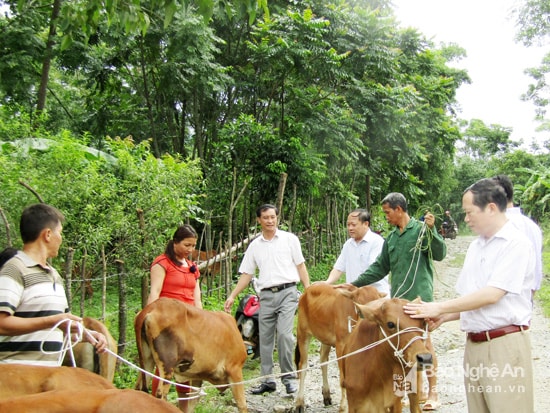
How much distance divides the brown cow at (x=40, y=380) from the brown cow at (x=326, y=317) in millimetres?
2652

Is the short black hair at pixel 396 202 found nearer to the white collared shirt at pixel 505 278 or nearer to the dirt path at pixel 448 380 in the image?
the dirt path at pixel 448 380

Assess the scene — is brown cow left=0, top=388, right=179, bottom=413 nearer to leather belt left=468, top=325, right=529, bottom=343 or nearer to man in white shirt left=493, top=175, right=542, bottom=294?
leather belt left=468, top=325, right=529, bottom=343

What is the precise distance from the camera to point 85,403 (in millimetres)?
2301

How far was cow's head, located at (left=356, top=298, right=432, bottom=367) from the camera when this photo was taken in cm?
329

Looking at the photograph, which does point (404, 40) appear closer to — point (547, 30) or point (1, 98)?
point (547, 30)

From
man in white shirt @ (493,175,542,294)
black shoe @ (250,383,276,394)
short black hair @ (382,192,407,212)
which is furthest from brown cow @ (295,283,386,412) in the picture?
man in white shirt @ (493,175,542,294)

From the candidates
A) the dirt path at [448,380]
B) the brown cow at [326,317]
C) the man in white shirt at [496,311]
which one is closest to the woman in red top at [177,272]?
the brown cow at [326,317]

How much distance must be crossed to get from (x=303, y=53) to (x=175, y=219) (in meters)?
5.17

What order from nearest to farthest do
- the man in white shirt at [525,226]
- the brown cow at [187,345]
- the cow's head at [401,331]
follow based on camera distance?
the cow's head at [401,331] < the brown cow at [187,345] < the man in white shirt at [525,226]

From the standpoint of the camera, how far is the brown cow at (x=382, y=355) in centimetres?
337

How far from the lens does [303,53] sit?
1072cm

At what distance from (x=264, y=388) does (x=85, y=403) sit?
162 inches

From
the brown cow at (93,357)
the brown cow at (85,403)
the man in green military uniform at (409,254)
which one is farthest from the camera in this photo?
the man in green military uniform at (409,254)

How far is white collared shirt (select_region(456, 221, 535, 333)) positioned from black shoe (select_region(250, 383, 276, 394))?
3374 mm
